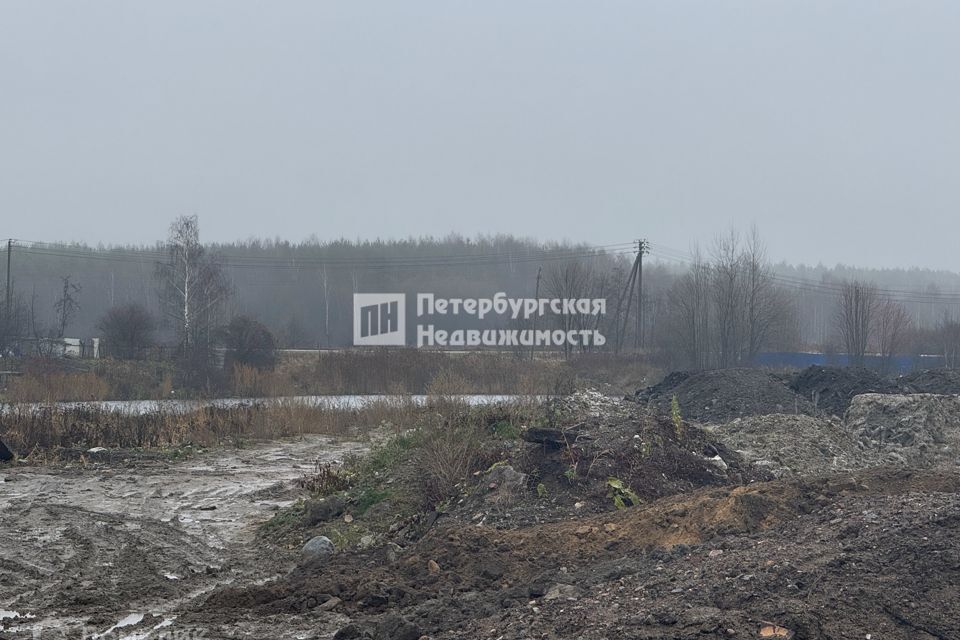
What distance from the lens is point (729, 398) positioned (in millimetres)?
22578

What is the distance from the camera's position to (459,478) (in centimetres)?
1092

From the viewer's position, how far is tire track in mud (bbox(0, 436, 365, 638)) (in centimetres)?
771

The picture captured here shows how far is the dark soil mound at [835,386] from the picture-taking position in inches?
908

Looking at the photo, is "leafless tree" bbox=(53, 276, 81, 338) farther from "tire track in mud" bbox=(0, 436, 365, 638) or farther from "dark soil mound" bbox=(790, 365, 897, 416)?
"dark soil mound" bbox=(790, 365, 897, 416)

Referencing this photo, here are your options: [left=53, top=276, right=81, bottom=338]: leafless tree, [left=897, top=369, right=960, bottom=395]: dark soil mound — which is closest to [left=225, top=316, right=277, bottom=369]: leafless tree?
[left=53, top=276, right=81, bottom=338]: leafless tree

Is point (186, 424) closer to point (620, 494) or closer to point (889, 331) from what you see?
point (620, 494)

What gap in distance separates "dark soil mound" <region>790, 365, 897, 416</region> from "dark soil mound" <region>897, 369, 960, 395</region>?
0.72 m

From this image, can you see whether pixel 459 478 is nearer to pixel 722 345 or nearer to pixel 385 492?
pixel 385 492

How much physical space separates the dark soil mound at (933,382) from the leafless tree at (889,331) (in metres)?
15.6

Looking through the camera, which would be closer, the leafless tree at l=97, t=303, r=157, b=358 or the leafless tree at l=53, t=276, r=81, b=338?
the leafless tree at l=97, t=303, r=157, b=358

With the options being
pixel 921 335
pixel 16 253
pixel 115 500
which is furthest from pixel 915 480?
pixel 16 253

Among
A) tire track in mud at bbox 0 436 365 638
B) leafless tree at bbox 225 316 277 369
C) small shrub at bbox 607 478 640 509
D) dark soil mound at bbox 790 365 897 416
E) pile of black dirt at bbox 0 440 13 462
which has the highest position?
Answer: leafless tree at bbox 225 316 277 369

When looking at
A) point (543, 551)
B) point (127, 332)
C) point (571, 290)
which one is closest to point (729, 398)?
point (543, 551)

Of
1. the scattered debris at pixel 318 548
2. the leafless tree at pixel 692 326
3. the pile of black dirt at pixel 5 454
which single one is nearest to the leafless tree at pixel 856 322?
the leafless tree at pixel 692 326
